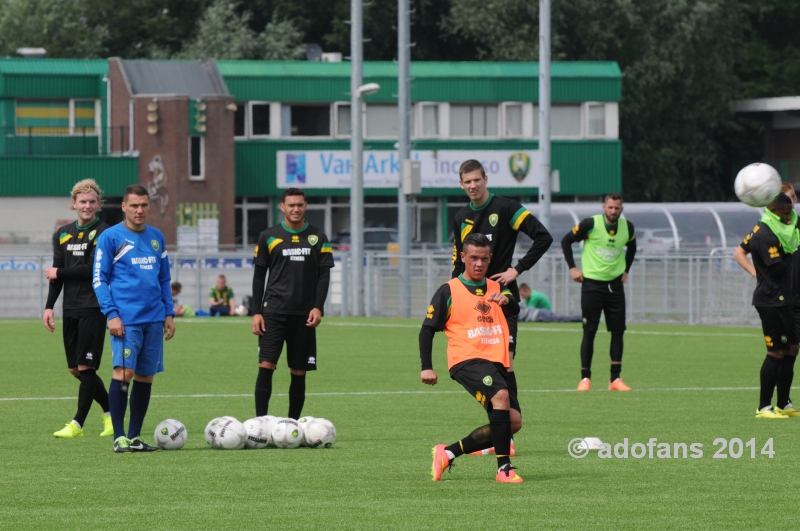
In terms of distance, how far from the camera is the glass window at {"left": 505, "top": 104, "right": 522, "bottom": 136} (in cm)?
5762

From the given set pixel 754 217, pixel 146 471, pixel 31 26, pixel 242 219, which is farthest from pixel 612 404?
pixel 31 26

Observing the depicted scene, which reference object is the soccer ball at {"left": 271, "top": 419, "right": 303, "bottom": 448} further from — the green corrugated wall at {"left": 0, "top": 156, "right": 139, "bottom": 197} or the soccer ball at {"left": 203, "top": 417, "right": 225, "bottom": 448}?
the green corrugated wall at {"left": 0, "top": 156, "right": 139, "bottom": 197}

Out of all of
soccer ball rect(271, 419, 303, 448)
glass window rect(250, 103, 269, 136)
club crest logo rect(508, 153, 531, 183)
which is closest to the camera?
soccer ball rect(271, 419, 303, 448)

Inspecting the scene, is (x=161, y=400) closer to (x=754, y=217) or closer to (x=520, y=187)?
(x=754, y=217)

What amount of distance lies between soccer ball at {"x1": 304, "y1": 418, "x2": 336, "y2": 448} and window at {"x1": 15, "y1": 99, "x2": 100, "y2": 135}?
4446 centimetres

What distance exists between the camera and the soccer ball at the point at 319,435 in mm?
11266

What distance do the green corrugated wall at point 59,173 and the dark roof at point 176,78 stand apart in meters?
2.81

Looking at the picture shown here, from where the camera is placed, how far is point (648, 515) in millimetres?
8070

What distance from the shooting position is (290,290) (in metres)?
12.0

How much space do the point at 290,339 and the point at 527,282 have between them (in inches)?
822

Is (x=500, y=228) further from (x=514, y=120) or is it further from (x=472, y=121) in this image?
(x=514, y=120)

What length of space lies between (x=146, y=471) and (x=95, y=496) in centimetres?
109

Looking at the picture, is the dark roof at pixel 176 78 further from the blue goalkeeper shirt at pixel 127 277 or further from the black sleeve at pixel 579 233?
the blue goalkeeper shirt at pixel 127 277

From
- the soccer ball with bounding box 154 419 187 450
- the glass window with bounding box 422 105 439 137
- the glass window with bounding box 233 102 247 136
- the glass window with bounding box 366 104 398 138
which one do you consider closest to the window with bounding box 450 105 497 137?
the glass window with bounding box 422 105 439 137
